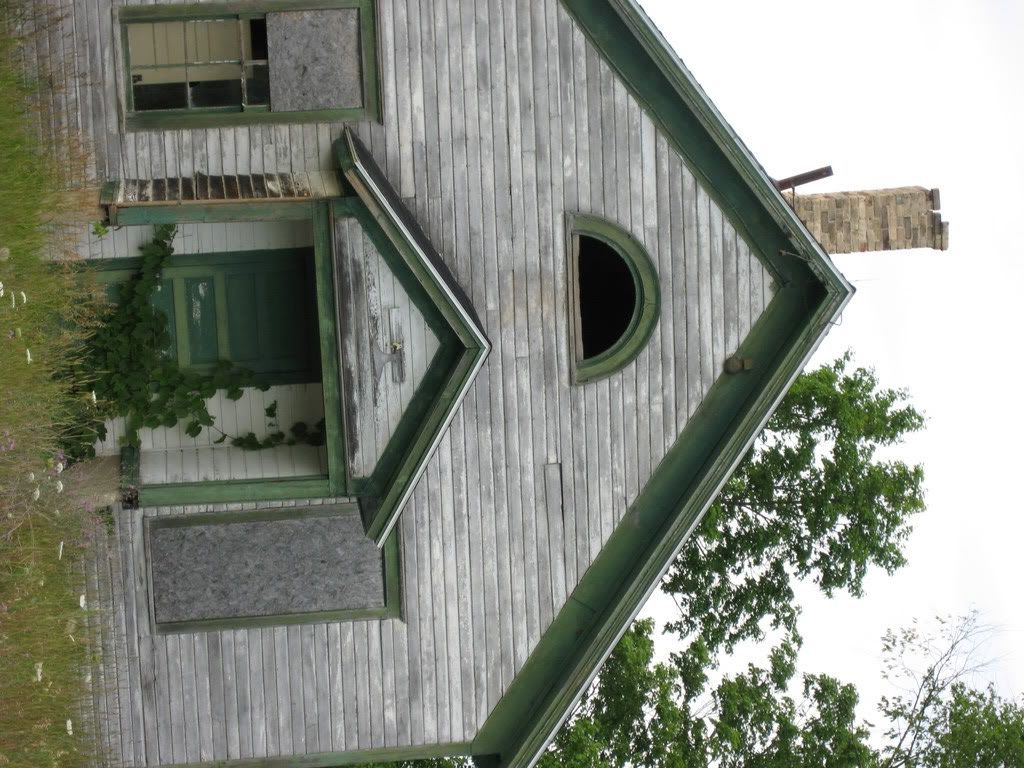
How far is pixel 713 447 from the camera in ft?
35.7

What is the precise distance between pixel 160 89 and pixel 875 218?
27.9ft

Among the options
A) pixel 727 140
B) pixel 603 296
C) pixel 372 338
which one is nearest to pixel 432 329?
pixel 372 338

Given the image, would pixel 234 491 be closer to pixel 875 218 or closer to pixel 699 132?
pixel 699 132

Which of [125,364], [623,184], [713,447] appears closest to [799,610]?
[713,447]

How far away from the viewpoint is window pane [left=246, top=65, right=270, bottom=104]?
35.1 ft

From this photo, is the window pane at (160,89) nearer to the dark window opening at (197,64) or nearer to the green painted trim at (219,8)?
the dark window opening at (197,64)

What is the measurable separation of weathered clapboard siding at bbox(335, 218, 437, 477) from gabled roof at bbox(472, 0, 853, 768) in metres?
2.68

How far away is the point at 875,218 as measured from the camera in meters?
13.6

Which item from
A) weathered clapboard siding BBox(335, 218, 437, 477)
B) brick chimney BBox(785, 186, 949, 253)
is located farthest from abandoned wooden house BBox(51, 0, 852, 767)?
brick chimney BBox(785, 186, 949, 253)

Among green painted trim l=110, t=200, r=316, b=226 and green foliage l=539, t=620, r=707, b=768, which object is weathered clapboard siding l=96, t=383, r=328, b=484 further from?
green foliage l=539, t=620, r=707, b=768

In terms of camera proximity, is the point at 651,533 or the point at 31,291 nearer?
the point at 31,291

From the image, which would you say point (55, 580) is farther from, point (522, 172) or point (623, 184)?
point (623, 184)

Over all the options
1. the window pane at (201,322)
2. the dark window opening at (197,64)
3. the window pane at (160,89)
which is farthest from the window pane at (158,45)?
the window pane at (201,322)

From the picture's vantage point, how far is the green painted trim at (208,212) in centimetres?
1019
